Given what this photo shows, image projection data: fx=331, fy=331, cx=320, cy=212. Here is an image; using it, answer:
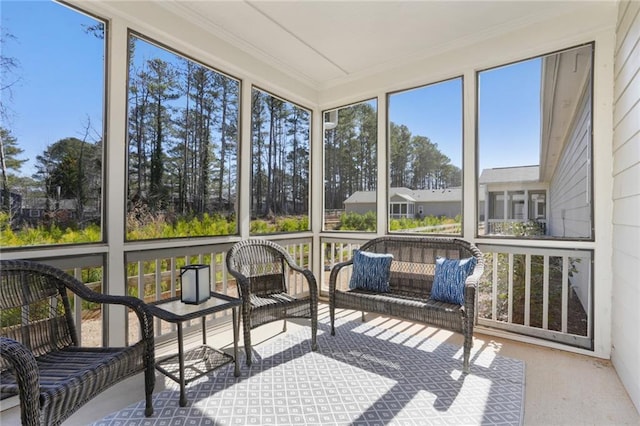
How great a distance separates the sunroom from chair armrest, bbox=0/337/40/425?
940mm

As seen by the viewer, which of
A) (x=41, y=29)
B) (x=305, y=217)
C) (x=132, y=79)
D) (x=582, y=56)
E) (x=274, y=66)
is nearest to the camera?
(x=41, y=29)

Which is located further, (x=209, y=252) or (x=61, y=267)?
(x=209, y=252)

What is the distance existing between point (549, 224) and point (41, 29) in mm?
4286

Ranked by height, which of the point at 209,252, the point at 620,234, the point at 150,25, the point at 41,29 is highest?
the point at 150,25

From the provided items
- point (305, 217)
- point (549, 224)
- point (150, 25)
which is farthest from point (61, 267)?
point (549, 224)

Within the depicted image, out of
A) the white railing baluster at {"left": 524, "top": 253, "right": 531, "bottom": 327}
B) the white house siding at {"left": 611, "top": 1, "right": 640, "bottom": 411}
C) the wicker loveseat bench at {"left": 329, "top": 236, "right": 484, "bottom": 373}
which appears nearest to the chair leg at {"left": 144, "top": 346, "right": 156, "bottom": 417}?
the wicker loveseat bench at {"left": 329, "top": 236, "right": 484, "bottom": 373}

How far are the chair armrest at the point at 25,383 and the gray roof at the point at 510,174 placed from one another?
140 inches

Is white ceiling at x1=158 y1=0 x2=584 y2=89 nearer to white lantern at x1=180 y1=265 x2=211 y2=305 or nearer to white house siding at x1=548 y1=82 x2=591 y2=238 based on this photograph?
white house siding at x1=548 y1=82 x2=591 y2=238

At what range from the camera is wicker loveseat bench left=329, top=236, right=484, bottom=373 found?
2.47 meters

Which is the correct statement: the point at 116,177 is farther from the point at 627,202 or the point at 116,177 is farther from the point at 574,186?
the point at 574,186

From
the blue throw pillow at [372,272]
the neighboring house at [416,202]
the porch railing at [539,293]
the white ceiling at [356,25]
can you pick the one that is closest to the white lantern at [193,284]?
the blue throw pillow at [372,272]

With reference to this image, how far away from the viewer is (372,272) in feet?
10.5

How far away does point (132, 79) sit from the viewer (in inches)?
105

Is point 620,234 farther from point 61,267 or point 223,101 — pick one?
point 61,267
